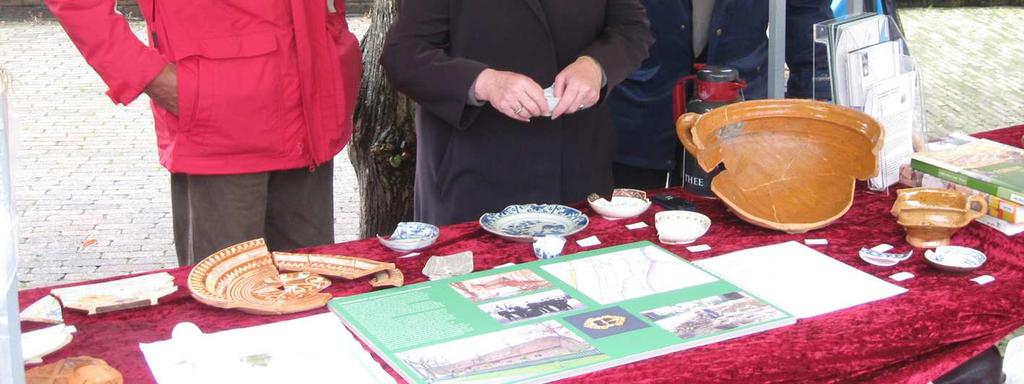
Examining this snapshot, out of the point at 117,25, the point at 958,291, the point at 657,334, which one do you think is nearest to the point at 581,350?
the point at 657,334

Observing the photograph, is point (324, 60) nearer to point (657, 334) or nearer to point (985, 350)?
point (657, 334)

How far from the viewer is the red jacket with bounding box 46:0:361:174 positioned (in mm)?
2404

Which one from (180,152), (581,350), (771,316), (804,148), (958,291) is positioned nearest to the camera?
(581,350)

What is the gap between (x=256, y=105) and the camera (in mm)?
2486

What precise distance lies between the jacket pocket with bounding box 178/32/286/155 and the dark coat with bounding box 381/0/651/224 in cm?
28

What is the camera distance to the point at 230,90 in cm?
245

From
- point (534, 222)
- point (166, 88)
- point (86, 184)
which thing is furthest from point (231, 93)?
point (86, 184)

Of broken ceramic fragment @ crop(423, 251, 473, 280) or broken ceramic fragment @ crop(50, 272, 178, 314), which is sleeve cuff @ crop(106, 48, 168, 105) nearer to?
broken ceramic fragment @ crop(50, 272, 178, 314)

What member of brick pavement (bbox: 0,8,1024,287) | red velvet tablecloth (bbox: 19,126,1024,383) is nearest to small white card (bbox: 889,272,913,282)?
red velvet tablecloth (bbox: 19,126,1024,383)

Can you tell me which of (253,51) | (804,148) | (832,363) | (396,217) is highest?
(253,51)

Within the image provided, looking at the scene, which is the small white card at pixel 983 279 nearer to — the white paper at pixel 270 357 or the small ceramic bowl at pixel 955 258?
the small ceramic bowl at pixel 955 258

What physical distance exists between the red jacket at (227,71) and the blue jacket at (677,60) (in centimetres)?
87

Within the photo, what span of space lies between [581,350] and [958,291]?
0.75m

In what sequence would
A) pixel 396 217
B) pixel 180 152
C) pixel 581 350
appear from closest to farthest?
pixel 581 350
pixel 180 152
pixel 396 217
